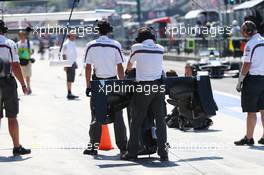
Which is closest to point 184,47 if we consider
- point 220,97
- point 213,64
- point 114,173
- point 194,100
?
point 213,64

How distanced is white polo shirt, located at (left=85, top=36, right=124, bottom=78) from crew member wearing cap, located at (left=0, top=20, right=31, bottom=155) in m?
1.01

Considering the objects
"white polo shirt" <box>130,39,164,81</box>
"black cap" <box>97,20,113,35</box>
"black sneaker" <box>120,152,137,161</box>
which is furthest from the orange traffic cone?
"black cap" <box>97,20,113,35</box>

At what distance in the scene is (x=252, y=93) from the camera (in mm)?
11398

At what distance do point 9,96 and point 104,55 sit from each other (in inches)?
55.5

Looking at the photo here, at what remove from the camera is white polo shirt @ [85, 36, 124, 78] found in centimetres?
1084

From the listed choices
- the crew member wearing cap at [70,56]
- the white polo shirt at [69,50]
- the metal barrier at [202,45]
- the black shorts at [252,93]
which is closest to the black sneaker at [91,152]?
the black shorts at [252,93]

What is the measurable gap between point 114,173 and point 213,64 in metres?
18.3

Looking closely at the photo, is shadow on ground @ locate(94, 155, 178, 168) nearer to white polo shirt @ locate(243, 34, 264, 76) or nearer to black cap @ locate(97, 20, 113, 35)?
black cap @ locate(97, 20, 113, 35)

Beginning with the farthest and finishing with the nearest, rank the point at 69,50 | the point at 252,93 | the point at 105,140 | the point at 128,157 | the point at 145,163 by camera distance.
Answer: the point at 69,50
the point at 252,93
the point at 105,140
the point at 128,157
the point at 145,163

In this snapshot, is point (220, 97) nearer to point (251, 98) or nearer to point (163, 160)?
point (251, 98)

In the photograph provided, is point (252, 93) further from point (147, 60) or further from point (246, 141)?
point (147, 60)

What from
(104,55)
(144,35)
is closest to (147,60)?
(144,35)

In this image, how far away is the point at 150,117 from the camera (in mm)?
10539

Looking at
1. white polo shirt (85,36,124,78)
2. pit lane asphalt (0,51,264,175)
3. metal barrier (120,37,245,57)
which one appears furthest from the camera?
metal barrier (120,37,245,57)
